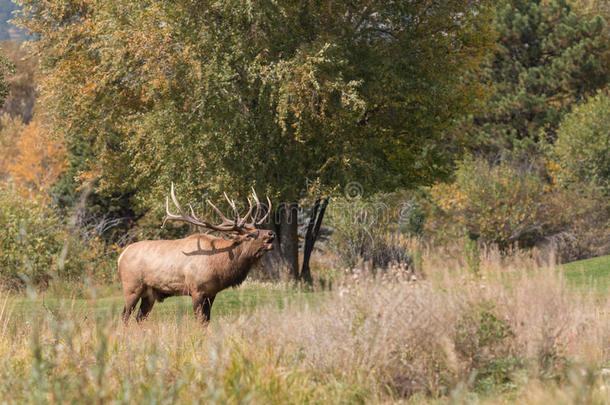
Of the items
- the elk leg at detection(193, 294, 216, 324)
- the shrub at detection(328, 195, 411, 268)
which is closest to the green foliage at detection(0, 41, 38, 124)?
the shrub at detection(328, 195, 411, 268)

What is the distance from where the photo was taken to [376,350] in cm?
724

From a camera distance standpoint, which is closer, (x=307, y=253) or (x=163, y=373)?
(x=163, y=373)

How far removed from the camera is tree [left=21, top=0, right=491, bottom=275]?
1741cm

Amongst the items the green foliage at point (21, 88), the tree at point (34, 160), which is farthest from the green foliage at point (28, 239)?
the green foliage at point (21, 88)

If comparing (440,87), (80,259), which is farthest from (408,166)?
(80,259)

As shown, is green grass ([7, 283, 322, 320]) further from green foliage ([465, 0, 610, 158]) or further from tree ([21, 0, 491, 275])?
green foliage ([465, 0, 610, 158])

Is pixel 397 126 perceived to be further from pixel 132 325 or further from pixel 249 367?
pixel 249 367

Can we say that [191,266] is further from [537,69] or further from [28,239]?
[537,69]

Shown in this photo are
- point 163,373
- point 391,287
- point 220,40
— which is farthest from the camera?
point 220,40

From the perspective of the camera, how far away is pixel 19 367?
7.55 m

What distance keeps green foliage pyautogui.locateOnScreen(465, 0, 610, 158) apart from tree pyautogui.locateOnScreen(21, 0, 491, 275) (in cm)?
1564

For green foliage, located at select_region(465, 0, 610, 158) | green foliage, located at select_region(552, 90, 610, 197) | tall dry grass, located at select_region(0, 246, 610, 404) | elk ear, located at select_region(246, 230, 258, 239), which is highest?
green foliage, located at select_region(465, 0, 610, 158)

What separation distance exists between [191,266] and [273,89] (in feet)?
26.3

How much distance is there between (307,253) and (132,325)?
41.5ft
